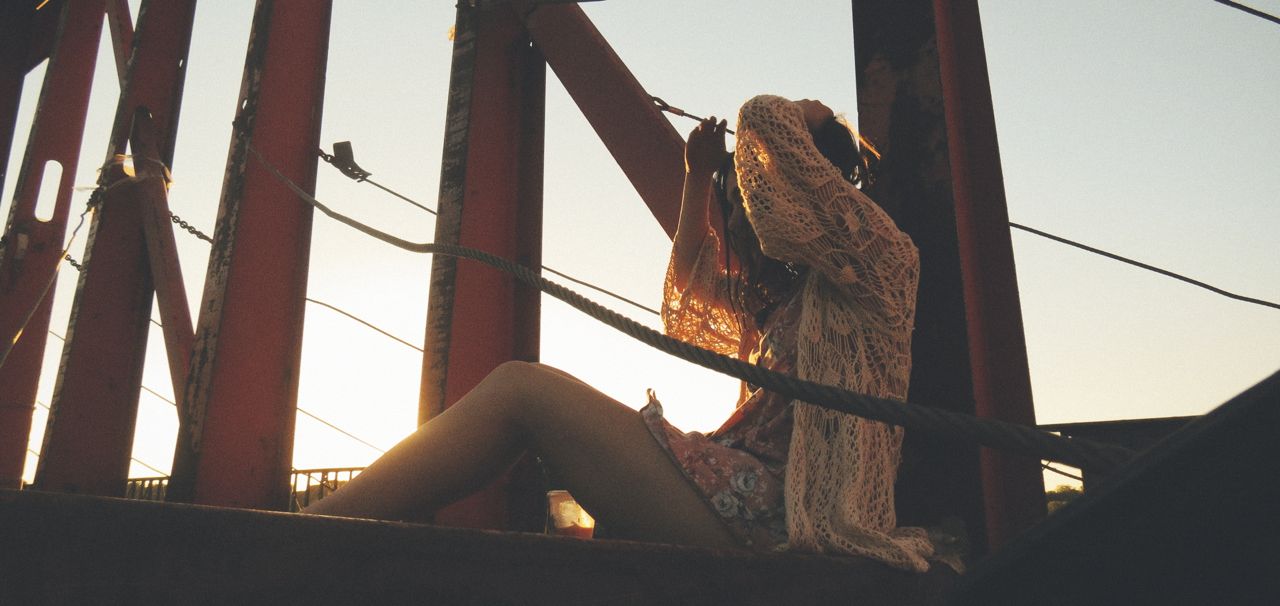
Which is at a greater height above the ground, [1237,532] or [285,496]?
[285,496]

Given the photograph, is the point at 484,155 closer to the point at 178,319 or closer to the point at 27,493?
the point at 178,319

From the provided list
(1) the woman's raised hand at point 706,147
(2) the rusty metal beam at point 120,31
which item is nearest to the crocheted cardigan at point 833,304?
(1) the woman's raised hand at point 706,147

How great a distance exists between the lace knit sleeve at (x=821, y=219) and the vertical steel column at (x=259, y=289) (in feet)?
4.34

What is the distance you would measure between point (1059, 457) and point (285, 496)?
1.81 meters

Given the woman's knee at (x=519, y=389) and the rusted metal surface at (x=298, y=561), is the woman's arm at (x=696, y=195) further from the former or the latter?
the rusted metal surface at (x=298, y=561)

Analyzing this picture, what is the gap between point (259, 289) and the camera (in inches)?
82.0

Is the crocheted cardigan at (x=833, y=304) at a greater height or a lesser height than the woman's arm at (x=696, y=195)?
lesser

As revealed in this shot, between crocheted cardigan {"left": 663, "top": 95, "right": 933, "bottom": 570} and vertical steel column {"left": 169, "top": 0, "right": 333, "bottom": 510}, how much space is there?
1314 millimetres

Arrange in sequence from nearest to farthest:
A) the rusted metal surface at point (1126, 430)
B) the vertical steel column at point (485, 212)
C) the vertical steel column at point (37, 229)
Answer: the vertical steel column at point (485, 212) < the rusted metal surface at point (1126, 430) < the vertical steel column at point (37, 229)

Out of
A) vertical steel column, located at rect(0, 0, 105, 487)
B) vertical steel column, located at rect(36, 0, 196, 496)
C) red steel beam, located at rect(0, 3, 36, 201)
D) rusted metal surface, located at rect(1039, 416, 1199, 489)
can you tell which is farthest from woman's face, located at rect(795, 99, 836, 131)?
red steel beam, located at rect(0, 3, 36, 201)

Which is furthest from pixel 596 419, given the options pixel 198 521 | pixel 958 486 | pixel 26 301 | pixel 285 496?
pixel 26 301

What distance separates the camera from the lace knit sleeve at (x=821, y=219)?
1.34 meters

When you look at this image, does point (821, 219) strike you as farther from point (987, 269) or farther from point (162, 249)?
point (162, 249)

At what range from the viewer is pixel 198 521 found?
51cm
